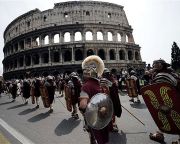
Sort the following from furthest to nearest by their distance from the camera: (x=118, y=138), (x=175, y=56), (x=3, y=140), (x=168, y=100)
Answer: (x=175, y=56)
(x=3, y=140)
(x=118, y=138)
(x=168, y=100)

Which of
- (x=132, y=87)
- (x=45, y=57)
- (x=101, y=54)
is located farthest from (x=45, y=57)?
(x=132, y=87)

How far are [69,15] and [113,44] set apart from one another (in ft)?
29.8

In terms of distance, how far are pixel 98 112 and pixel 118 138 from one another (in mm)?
2963

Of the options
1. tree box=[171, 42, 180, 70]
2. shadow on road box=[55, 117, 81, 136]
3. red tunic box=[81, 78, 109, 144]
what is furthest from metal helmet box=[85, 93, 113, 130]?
tree box=[171, 42, 180, 70]

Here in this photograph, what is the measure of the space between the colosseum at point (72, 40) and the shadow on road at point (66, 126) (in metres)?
34.2

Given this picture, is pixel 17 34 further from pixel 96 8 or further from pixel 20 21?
pixel 96 8

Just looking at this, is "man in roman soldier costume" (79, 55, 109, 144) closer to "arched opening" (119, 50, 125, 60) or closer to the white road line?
the white road line

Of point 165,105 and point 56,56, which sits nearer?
point 165,105

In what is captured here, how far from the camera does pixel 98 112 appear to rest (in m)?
3.95

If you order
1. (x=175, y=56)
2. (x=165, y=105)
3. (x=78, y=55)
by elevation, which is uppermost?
(x=175, y=56)

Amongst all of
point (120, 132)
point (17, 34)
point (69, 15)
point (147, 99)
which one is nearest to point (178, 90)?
point (147, 99)

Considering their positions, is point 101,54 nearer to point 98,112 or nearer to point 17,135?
point 17,135

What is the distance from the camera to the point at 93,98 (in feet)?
13.1

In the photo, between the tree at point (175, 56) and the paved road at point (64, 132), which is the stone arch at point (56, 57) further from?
the paved road at point (64, 132)
